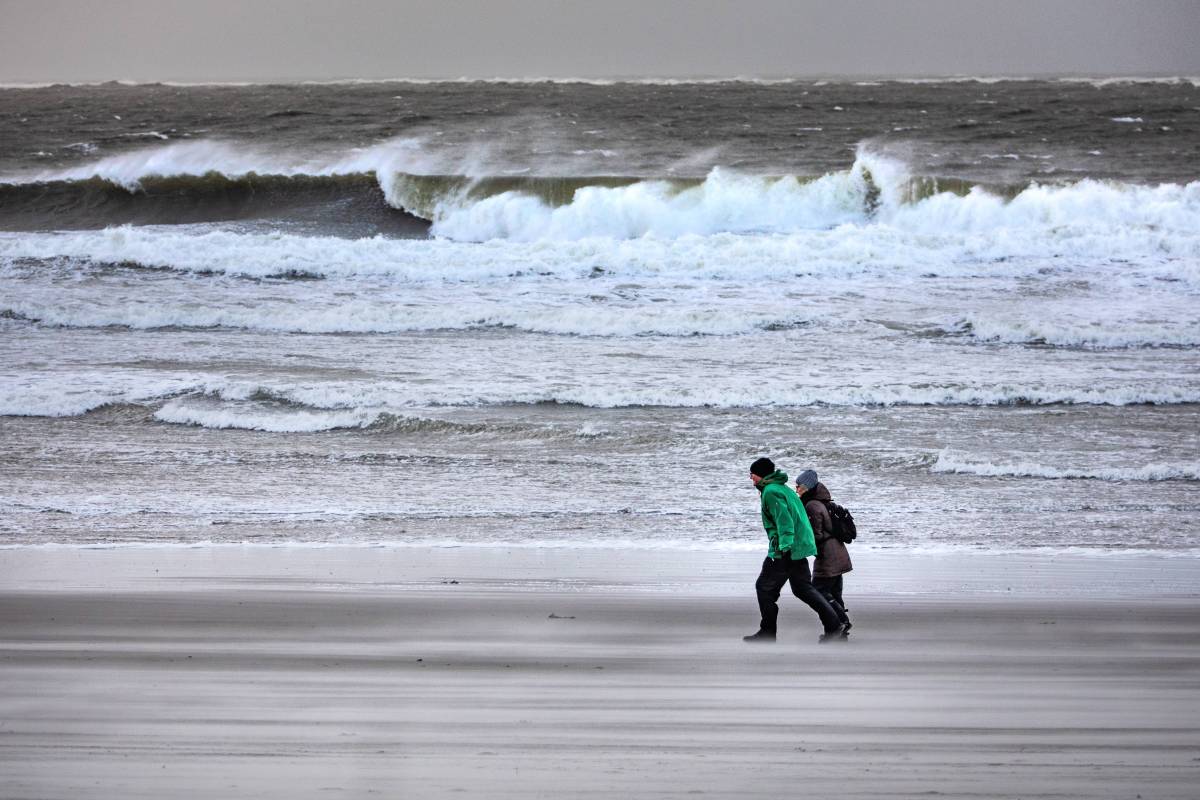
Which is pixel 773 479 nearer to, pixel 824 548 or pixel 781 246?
pixel 824 548

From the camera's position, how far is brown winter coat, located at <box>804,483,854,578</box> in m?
6.17

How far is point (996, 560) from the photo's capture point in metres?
7.59

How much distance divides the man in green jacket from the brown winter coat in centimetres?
14

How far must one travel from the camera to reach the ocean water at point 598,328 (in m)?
9.38

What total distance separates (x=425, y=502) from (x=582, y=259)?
1142 centimetres

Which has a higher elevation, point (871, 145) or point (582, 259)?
point (871, 145)

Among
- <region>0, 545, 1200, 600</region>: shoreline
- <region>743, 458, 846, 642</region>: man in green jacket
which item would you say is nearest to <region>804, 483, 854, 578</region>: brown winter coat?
<region>743, 458, 846, 642</region>: man in green jacket

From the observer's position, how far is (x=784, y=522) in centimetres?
599

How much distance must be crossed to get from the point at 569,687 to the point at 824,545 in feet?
6.11

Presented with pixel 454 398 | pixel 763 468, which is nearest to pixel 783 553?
pixel 763 468

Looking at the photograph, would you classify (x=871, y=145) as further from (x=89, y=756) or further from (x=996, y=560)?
(x=89, y=756)

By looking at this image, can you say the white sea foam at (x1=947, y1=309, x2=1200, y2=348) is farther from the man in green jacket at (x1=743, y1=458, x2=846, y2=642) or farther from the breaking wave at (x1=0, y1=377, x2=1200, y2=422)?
the man in green jacket at (x1=743, y1=458, x2=846, y2=642)

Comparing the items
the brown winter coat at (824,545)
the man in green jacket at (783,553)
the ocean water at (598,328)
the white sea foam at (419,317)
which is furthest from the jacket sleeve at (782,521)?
Answer: the white sea foam at (419,317)

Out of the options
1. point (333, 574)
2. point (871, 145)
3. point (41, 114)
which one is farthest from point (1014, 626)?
point (41, 114)
